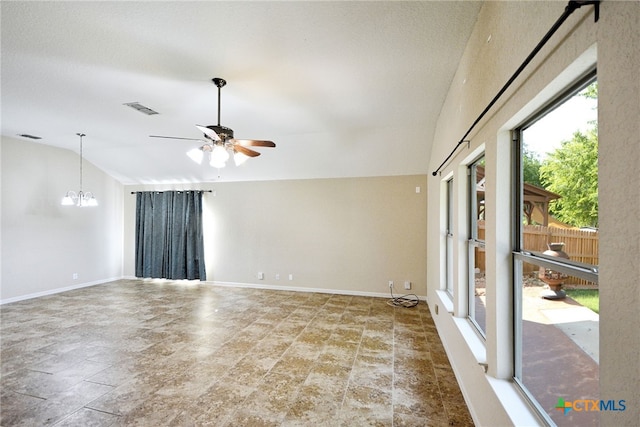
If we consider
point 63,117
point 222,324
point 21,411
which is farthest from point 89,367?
point 63,117

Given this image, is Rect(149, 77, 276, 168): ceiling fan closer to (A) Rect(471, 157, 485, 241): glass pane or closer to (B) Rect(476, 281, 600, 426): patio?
(A) Rect(471, 157, 485, 241): glass pane

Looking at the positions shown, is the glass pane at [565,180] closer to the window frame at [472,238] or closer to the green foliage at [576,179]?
the green foliage at [576,179]

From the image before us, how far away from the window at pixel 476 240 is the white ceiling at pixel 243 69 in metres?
1.03

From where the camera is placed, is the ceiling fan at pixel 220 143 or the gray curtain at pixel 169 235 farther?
the gray curtain at pixel 169 235

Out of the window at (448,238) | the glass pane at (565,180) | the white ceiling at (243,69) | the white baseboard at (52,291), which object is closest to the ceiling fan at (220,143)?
the white ceiling at (243,69)

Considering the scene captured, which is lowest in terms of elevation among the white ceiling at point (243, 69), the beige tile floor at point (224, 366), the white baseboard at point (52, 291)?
the beige tile floor at point (224, 366)

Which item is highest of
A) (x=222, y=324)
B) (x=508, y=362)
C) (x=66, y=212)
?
(x=66, y=212)

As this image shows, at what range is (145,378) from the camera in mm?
2670

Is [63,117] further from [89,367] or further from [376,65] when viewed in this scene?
[376,65]

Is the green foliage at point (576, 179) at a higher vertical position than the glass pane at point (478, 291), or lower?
higher

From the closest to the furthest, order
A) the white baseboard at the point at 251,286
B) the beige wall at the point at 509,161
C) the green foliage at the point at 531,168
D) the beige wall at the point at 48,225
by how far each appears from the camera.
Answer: the beige wall at the point at 509,161
the green foliage at the point at 531,168
the beige wall at the point at 48,225
the white baseboard at the point at 251,286

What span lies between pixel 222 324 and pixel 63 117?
3676 millimetres

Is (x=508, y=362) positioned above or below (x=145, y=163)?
below

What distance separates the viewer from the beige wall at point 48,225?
5027 millimetres
